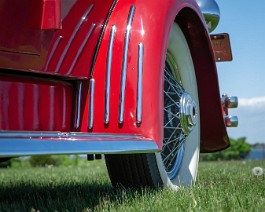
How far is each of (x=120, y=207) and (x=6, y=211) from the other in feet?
1.52

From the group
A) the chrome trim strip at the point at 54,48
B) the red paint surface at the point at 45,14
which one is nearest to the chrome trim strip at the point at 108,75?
the chrome trim strip at the point at 54,48

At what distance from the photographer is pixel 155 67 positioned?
92.1 inches

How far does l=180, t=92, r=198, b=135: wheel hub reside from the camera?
2748 millimetres

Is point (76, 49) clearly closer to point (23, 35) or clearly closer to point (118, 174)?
point (23, 35)

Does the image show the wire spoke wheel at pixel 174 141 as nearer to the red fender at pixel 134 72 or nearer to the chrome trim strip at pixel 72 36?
the red fender at pixel 134 72

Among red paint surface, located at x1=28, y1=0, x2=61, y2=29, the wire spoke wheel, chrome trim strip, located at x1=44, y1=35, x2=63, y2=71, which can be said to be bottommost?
the wire spoke wheel

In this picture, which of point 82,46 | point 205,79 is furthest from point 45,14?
point 205,79

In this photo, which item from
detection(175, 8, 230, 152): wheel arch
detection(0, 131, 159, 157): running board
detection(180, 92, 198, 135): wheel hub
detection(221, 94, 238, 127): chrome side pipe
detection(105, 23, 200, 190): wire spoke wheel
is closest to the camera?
detection(0, 131, 159, 157): running board

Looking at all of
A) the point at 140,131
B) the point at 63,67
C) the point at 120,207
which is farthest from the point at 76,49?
the point at 120,207

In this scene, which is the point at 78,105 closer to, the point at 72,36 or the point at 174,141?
the point at 72,36

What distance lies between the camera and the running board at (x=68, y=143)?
1.62m

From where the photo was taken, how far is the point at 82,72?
226cm

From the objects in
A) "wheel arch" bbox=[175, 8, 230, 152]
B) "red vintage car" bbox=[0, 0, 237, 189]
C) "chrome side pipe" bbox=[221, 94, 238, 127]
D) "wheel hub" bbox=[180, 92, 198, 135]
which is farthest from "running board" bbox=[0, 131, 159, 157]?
"chrome side pipe" bbox=[221, 94, 238, 127]

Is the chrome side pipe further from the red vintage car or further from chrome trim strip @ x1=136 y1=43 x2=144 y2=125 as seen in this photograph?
chrome trim strip @ x1=136 y1=43 x2=144 y2=125
